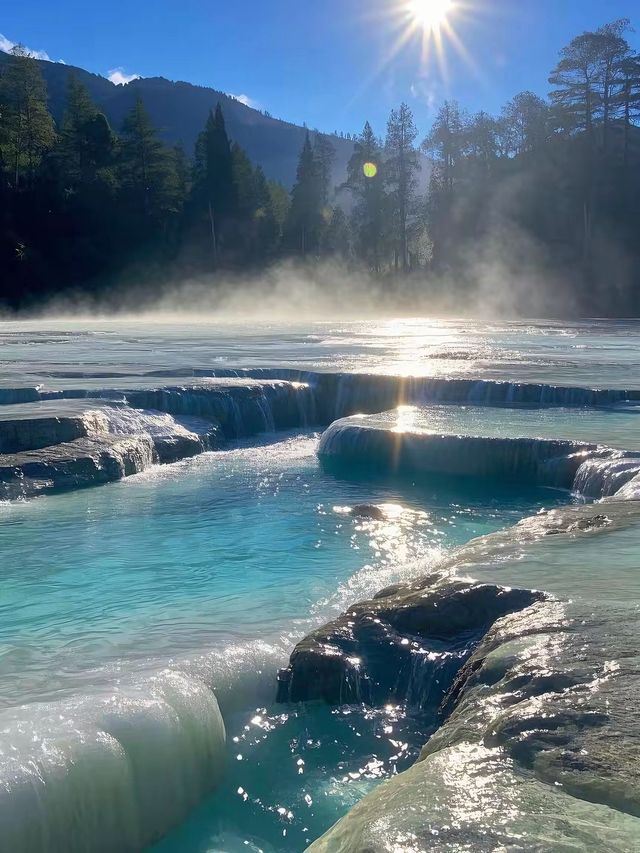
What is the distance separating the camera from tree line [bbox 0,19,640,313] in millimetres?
41188

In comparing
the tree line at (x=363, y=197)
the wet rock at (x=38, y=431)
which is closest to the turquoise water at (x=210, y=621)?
the wet rock at (x=38, y=431)

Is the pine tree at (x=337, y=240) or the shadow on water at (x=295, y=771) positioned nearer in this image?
the shadow on water at (x=295, y=771)

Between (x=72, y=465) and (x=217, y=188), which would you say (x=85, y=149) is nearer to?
(x=217, y=188)

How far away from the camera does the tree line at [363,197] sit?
41.2m

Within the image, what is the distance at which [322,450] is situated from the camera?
10.8 metres

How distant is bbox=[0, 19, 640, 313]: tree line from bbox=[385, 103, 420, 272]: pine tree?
0.30 ft

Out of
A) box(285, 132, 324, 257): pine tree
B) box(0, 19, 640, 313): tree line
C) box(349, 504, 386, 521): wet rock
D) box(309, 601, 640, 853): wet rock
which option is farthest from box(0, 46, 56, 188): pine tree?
box(309, 601, 640, 853): wet rock

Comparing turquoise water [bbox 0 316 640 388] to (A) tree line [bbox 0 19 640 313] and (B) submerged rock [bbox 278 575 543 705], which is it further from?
(A) tree line [bbox 0 19 640 313]

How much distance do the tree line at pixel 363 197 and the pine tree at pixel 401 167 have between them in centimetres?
9

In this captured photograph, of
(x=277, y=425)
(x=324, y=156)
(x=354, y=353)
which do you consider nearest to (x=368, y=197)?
(x=324, y=156)

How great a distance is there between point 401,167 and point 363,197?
3195 millimetres

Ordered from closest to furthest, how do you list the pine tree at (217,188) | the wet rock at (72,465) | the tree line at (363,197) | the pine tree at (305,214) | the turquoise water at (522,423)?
the wet rock at (72,465), the turquoise water at (522,423), the tree line at (363,197), the pine tree at (217,188), the pine tree at (305,214)

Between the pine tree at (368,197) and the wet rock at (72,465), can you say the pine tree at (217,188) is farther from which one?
the wet rock at (72,465)

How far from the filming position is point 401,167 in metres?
50.7
